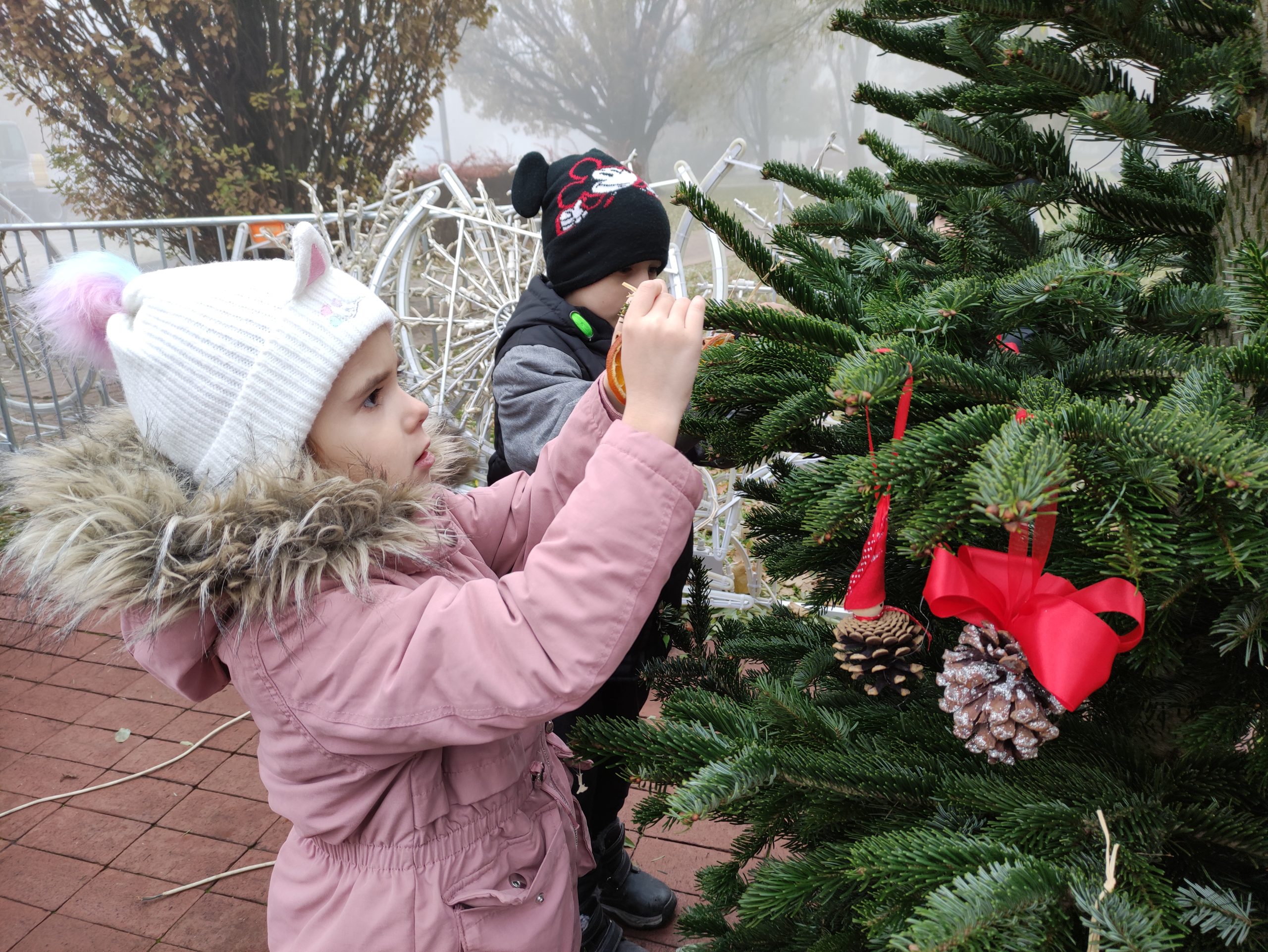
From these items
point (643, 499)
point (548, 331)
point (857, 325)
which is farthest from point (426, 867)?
point (548, 331)

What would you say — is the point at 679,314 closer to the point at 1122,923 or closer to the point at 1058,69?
the point at 1058,69

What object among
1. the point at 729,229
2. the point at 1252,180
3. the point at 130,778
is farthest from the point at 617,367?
the point at 130,778

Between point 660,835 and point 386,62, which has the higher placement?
point 386,62

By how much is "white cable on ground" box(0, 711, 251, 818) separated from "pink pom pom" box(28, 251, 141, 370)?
190 centimetres

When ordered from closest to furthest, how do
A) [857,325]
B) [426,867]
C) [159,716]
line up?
[857,325] → [426,867] → [159,716]

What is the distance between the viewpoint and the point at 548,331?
2.17 meters

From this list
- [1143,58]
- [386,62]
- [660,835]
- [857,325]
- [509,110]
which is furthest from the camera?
[509,110]

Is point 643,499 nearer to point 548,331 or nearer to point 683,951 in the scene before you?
point 683,951

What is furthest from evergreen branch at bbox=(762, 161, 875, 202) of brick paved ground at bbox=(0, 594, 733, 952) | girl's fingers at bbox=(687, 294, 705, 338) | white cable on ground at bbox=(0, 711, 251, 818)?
white cable on ground at bbox=(0, 711, 251, 818)

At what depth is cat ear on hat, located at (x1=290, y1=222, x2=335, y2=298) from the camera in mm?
1195

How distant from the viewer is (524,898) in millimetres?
1313

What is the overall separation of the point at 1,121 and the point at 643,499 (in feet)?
25.5

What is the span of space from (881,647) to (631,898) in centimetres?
176

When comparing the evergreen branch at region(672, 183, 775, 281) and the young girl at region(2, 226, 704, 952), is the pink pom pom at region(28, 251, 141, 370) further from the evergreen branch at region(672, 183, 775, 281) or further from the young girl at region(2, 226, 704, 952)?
the evergreen branch at region(672, 183, 775, 281)
